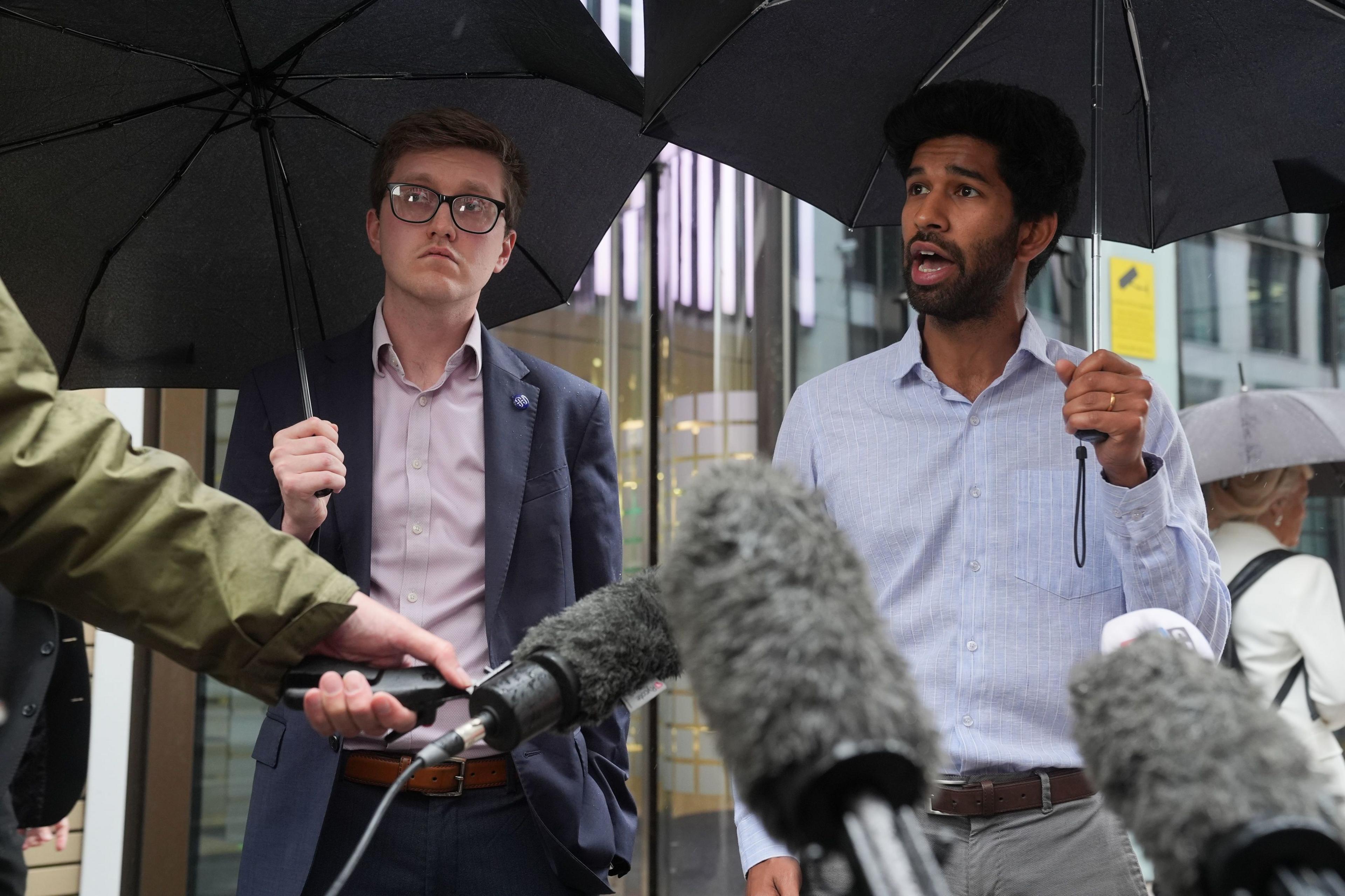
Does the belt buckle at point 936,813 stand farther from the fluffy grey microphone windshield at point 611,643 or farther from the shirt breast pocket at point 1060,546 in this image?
the fluffy grey microphone windshield at point 611,643

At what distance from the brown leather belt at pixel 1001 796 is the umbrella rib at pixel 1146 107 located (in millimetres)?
1473

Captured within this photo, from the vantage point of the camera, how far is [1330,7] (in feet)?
8.75

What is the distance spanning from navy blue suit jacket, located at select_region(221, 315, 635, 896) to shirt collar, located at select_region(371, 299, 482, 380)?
19 mm

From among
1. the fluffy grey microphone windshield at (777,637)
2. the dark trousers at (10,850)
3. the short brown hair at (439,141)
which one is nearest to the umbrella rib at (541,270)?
the short brown hair at (439,141)

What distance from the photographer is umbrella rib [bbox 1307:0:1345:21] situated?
266cm

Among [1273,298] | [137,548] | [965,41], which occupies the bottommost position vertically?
[137,548]

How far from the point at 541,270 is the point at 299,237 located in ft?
2.09

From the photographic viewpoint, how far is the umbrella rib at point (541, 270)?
342 cm

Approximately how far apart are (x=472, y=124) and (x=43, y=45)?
0.91m

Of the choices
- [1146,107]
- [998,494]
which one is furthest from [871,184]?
[998,494]

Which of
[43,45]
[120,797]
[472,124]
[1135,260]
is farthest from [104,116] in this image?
[1135,260]

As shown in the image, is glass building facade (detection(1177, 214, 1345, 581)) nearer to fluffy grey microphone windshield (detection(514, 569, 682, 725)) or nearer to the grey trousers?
the grey trousers

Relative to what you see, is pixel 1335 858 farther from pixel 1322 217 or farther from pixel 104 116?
pixel 1322 217

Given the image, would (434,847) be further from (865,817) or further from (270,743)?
(865,817)
